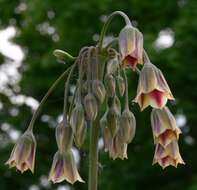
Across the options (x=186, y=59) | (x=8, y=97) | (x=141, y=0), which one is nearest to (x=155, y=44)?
(x=186, y=59)

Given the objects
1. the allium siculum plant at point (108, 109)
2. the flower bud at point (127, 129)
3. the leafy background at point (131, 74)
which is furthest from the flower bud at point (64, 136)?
the leafy background at point (131, 74)

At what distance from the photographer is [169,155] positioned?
3.23m

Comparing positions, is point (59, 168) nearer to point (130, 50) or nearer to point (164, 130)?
point (164, 130)

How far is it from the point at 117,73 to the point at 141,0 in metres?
10.8

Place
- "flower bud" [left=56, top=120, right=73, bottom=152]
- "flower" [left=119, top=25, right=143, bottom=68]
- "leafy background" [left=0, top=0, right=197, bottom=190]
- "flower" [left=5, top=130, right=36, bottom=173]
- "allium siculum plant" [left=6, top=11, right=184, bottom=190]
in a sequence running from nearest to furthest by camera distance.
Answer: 1. "flower" [left=119, top=25, right=143, bottom=68]
2. "allium siculum plant" [left=6, top=11, right=184, bottom=190]
3. "flower bud" [left=56, top=120, right=73, bottom=152]
4. "flower" [left=5, top=130, right=36, bottom=173]
5. "leafy background" [left=0, top=0, right=197, bottom=190]

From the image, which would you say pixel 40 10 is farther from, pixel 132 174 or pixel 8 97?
pixel 8 97

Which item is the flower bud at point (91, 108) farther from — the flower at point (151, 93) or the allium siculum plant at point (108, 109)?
the flower at point (151, 93)

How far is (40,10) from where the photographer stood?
1371cm

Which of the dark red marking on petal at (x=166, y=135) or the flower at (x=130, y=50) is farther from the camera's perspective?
the dark red marking on petal at (x=166, y=135)

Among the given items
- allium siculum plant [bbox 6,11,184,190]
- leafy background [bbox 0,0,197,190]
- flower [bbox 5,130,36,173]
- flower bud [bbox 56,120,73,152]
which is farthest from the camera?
leafy background [bbox 0,0,197,190]

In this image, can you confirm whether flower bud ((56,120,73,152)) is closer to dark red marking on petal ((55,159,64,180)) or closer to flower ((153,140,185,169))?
dark red marking on petal ((55,159,64,180))

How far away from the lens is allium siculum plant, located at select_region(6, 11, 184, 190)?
3109 mm

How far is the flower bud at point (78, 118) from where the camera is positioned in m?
3.18

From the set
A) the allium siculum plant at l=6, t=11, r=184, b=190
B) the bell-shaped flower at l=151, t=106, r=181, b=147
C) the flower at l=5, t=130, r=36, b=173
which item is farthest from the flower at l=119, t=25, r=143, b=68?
the flower at l=5, t=130, r=36, b=173
